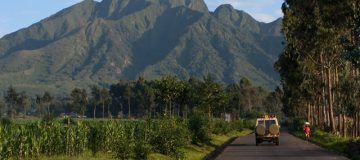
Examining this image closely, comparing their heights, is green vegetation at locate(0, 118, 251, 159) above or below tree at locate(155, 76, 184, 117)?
below

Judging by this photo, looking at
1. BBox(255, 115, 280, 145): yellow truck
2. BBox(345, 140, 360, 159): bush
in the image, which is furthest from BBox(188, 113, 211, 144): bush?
BBox(345, 140, 360, 159): bush

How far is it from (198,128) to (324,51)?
2174 cm

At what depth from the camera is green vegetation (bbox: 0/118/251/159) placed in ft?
81.7

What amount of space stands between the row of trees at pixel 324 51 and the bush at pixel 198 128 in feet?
36.1

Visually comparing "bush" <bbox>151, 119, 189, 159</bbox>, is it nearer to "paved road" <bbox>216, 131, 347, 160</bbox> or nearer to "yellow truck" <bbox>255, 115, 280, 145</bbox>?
"paved road" <bbox>216, 131, 347, 160</bbox>

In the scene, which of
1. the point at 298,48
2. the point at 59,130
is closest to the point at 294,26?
the point at 298,48

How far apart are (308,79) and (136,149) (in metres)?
48.9

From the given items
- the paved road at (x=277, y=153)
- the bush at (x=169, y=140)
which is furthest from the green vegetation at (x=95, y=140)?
the paved road at (x=277, y=153)

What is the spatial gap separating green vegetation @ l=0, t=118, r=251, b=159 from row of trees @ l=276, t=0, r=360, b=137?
1176 cm

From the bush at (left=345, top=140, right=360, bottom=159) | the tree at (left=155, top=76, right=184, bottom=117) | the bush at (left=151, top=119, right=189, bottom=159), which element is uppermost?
the tree at (left=155, top=76, right=184, bottom=117)

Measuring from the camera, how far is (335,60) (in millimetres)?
61562

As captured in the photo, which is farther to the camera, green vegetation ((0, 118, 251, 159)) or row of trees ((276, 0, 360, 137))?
row of trees ((276, 0, 360, 137))

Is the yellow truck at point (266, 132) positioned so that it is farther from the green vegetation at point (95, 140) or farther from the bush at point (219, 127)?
the bush at point (219, 127)

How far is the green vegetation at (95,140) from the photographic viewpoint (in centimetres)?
2491
